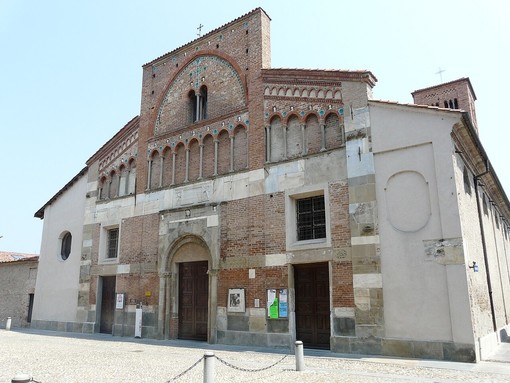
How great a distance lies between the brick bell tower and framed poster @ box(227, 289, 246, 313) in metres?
27.9

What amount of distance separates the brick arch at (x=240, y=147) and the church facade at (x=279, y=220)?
55 mm

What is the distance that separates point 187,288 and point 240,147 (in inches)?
233

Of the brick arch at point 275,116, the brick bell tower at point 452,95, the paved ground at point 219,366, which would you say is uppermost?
the brick bell tower at point 452,95

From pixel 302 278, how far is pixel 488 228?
302 inches

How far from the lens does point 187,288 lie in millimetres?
16812

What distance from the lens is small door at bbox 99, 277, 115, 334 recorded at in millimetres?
19125

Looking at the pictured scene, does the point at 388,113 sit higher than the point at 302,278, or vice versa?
the point at 388,113

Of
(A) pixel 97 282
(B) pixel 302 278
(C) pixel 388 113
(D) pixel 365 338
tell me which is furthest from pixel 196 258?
(C) pixel 388 113

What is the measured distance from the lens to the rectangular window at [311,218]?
14.0 m

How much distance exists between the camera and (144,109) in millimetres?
20125

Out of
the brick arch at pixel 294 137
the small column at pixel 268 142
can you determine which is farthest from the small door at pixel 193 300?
the brick arch at pixel 294 137

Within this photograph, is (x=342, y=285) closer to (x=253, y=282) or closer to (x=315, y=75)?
(x=253, y=282)

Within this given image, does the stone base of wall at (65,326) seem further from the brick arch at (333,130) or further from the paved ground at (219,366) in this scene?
the brick arch at (333,130)

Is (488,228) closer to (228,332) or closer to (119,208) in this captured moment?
(228,332)
